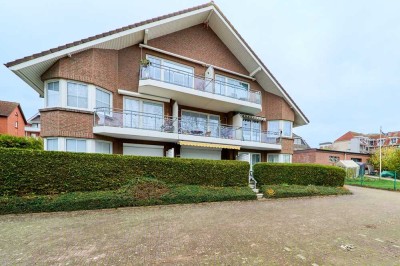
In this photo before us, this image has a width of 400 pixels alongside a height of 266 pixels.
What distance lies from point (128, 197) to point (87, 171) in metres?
2.52

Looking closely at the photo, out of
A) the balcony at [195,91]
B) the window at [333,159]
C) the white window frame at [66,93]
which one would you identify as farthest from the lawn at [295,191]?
the window at [333,159]

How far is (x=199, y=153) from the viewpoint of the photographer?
59.6 ft

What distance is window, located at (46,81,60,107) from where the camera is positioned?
12.2 meters

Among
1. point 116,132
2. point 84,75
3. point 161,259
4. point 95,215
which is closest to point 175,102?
point 116,132

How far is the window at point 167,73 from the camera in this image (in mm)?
15172

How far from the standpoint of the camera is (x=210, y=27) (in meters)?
19.3

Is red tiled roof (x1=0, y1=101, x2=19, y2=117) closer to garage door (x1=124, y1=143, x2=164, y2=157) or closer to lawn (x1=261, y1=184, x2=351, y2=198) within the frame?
garage door (x1=124, y1=143, x2=164, y2=157)

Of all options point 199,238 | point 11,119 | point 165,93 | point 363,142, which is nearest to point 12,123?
point 11,119

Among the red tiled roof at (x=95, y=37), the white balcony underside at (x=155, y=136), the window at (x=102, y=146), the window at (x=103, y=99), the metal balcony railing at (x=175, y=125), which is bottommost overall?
the window at (x=102, y=146)

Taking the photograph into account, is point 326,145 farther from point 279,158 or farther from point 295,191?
point 295,191

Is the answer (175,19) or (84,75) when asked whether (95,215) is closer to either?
(84,75)

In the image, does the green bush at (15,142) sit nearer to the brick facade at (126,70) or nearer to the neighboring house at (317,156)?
the brick facade at (126,70)

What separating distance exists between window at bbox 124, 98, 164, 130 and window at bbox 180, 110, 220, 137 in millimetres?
2020

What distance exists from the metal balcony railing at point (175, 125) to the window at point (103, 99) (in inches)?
20.3
